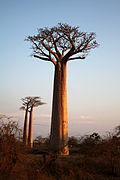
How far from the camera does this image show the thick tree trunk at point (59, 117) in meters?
10.5

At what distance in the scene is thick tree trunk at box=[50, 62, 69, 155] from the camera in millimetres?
10500

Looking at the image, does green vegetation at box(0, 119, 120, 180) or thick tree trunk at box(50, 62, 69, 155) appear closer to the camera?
green vegetation at box(0, 119, 120, 180)

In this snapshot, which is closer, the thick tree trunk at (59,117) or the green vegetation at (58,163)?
the green vegetation at (58,163)

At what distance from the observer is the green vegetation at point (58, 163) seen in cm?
569

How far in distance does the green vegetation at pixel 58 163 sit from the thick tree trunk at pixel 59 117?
217 centimetres

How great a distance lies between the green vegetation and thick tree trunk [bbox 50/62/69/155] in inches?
85.4

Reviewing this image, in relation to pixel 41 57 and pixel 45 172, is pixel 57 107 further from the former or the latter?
pixel 45 172

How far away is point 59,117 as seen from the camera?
1083 cm

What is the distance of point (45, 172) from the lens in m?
6.21

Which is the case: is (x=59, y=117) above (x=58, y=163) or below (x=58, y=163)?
above

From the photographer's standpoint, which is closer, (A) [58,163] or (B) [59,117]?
(A) [58,163]

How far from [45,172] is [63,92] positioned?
18.0 feet

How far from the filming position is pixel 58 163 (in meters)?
7.05

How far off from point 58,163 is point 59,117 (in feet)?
12.7
